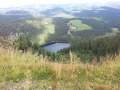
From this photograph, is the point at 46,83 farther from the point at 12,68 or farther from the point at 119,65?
the point at 119,65

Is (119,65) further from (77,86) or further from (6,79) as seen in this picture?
(6,79)

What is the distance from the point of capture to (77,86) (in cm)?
730

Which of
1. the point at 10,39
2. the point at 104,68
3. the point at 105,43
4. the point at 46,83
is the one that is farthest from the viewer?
the point at 105,43

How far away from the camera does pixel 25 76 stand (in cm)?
846

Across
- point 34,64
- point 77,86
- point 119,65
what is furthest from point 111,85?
→ point 34,64

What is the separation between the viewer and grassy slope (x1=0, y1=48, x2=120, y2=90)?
755 cm

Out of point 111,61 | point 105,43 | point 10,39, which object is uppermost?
point 111,61

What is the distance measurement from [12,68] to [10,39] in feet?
20.5

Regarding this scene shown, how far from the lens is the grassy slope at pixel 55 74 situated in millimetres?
7546

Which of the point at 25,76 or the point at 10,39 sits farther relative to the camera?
the point at 10,39

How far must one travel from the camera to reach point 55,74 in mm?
8719

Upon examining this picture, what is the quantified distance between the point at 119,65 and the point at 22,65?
260cm

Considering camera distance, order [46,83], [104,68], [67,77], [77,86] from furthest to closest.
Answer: [104,68]
[67,77]
[46,83]
[77,86]

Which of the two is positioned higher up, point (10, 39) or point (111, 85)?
point (111, 85)
